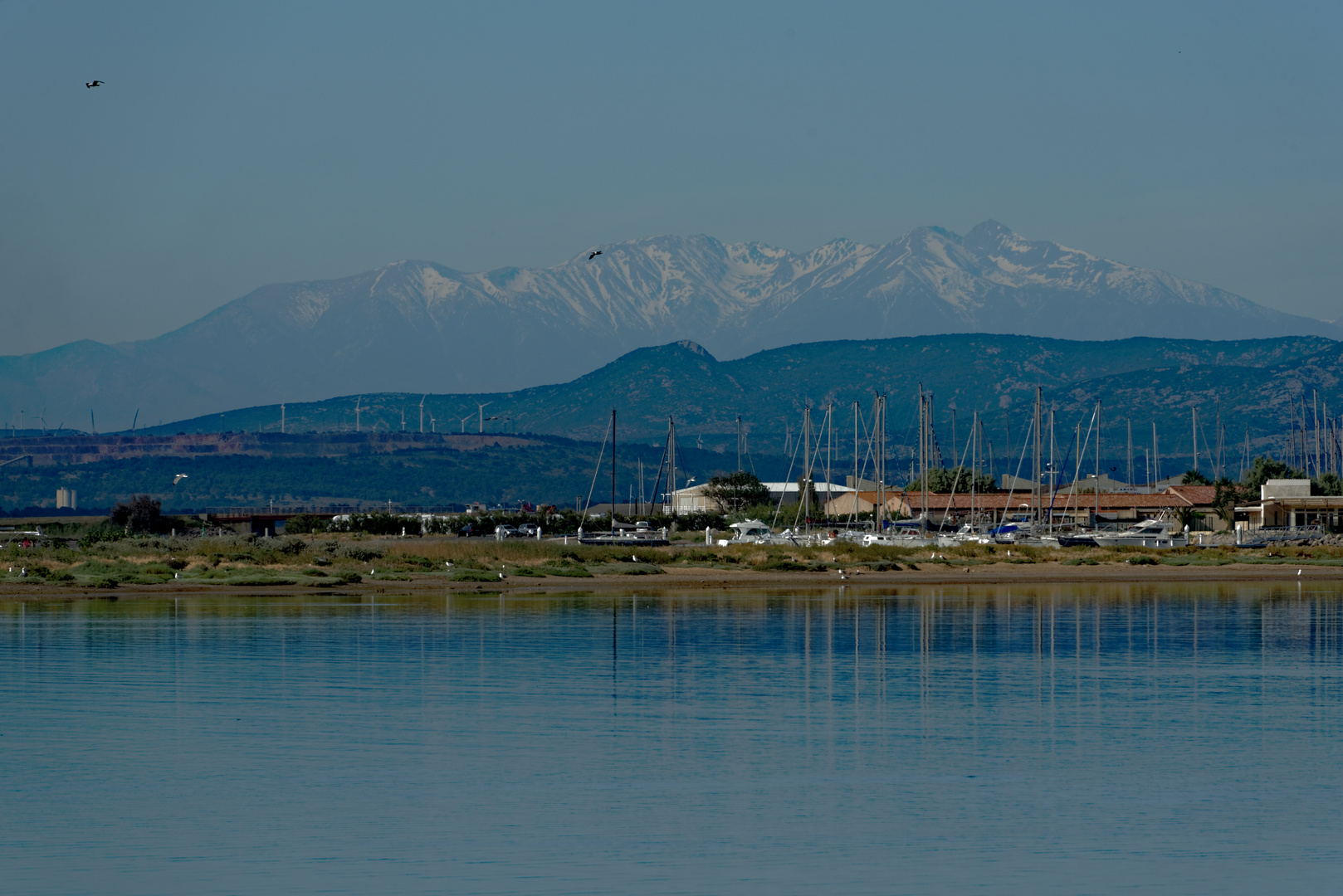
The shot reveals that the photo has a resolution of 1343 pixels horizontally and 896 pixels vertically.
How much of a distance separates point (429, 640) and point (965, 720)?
17.4m

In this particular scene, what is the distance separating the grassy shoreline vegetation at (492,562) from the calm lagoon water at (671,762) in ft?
69.6

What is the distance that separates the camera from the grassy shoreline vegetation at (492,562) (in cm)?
6346

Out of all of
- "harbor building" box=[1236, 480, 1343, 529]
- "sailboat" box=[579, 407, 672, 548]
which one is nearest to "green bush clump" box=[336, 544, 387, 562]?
"sailboat" box=[579, 407, 672, 548]

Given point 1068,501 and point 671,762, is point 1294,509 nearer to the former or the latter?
point 1068,501

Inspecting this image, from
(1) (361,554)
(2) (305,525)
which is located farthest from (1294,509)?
(2) (305,525)

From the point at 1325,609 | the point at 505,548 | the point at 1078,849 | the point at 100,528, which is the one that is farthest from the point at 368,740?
the point at 100,528

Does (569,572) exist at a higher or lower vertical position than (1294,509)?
lower

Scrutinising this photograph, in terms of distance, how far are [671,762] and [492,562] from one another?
50.5 metres

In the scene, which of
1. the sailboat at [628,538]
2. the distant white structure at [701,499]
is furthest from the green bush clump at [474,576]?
the distant white structure at [701,499]

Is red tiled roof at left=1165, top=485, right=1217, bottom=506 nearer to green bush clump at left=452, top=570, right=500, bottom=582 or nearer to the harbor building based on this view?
the harbor building

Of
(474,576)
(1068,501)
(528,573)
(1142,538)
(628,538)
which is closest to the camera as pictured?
(474,576)

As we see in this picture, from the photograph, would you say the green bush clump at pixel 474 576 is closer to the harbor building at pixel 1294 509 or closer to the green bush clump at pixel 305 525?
the green bush clump at pixel 305 525

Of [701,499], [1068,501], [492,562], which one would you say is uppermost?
[701,499]

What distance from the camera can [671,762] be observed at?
2272 cm
